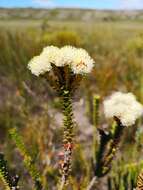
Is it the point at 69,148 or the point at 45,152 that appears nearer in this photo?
the point at 69,148

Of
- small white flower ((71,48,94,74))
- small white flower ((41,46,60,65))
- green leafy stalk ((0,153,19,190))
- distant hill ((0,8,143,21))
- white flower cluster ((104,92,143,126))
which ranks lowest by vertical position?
green leafy stalk ((0,153,19,190))

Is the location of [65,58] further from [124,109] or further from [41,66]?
[124,109]

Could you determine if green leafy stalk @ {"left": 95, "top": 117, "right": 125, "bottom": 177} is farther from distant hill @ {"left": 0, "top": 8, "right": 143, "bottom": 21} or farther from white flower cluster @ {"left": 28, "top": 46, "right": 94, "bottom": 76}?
distant hill @ {"left": 0, "top": 8, "right": 143, "bottom": 21}

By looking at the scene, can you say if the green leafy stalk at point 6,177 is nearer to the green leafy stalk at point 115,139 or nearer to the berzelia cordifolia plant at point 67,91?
the berzelia cordifolia plant at point 67,91

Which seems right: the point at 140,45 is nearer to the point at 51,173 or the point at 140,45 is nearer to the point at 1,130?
the point at 1,130

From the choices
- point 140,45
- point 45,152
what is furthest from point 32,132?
point 140,45

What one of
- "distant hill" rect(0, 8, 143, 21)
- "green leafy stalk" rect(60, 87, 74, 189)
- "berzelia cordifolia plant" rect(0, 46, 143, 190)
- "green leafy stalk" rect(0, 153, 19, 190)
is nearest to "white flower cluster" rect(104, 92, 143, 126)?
"berzelia cordifolia plant" rect(0, 46, 143, 190)
